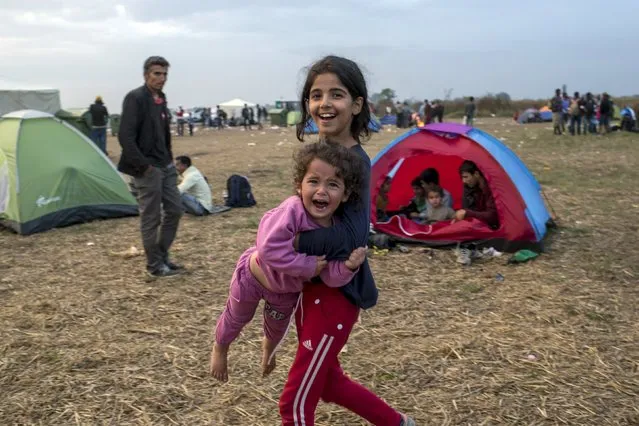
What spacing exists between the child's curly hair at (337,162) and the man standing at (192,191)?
662 centimetres

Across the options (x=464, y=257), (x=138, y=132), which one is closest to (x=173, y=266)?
(x=138, y=132)

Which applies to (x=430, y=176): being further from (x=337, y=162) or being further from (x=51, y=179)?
(x=337, y=162)

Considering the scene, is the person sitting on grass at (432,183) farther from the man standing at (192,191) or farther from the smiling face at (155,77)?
the smiling face at (155,77)

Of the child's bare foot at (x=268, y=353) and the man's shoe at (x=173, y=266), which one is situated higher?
the child's bare foot at (x=268, y=353)

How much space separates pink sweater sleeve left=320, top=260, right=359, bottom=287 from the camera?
87.8 inches

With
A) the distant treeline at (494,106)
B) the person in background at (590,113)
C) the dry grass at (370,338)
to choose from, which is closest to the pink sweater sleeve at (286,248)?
the dry grass at (370,338)

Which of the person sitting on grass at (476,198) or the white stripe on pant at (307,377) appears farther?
the person sitting on grass at (476,198)

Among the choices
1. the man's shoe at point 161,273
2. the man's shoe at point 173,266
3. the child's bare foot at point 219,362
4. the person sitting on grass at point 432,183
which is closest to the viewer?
the child's bare foot at point 219,362

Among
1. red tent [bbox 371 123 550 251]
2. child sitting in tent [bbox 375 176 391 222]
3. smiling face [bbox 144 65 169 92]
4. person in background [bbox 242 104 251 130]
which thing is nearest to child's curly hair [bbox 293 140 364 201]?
smiling face [bbox 144 65 169 92]

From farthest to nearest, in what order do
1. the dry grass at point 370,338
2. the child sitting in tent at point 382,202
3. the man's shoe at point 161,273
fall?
the child sitting in tent at point 382,202
the man's shoe at point 161,273
the dry grass at point 370,338

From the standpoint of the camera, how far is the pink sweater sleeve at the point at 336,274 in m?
2.23

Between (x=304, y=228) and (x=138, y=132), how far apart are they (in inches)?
139

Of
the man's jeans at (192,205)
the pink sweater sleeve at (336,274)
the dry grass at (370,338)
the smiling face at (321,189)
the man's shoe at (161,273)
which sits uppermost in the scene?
the smiling face at (321,189)

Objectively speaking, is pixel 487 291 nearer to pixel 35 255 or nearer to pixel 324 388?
pixel 324 388
